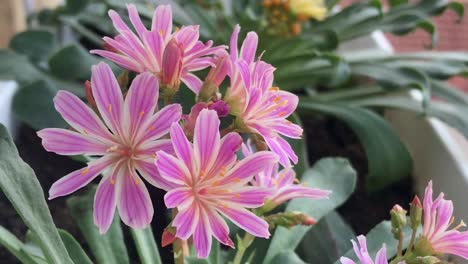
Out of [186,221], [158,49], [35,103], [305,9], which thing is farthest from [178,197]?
[305,9]

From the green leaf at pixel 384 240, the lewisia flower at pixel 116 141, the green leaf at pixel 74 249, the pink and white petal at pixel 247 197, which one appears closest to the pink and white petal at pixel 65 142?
the lewisia flower at pixel 116 141

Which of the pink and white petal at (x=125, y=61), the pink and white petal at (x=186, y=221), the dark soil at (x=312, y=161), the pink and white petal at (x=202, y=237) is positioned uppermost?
the pink and white petal at (x=125, y=61)

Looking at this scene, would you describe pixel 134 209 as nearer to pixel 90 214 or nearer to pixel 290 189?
pixel 290 189

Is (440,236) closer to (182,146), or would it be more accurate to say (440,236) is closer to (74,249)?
(182,146)

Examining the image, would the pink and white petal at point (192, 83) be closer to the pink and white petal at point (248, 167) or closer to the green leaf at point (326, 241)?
the pink and white petal at point (248, 167)

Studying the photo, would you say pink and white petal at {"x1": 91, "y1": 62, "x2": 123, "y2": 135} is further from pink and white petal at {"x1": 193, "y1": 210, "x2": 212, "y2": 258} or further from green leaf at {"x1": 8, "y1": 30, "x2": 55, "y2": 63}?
green leaf at {"x1": 8, "y1": 30, "x2": 55, "y2": 63}
